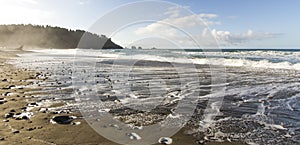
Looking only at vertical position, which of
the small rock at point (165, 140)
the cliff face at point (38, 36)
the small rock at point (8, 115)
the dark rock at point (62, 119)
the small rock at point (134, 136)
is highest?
the cliff face at point (38, 36)

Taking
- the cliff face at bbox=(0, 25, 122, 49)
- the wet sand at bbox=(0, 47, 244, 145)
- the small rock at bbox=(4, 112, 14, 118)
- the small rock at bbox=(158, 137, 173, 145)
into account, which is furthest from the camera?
the cliff face at bbox=(0, 25, 122, 49)

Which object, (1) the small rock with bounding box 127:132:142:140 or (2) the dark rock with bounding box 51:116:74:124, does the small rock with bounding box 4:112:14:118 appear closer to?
(2) the dark rock with bounding box 51:116:74:124

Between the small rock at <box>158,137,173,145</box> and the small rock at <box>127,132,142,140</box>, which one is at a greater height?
the small rock at <box>127,132,142,140</box>

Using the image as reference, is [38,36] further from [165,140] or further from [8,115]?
[165,140]

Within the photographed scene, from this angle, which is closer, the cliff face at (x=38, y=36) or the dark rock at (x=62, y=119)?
the dark rock at (x=62, y=119)

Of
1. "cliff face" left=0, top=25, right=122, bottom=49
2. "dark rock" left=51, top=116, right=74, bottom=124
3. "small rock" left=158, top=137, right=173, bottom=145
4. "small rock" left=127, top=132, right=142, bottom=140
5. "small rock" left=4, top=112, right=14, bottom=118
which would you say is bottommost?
"small rock" left=158, top=137, right=173, bottom=145

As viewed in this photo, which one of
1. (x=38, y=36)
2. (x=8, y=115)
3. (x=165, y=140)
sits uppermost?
(x=38, y=36)

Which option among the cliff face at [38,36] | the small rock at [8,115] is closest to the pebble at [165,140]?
the small rock at [8,115]

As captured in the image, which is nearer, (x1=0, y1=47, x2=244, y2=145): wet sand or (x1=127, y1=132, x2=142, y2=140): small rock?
(x1=0, y1=47, x2=244, y2=145): wet sand

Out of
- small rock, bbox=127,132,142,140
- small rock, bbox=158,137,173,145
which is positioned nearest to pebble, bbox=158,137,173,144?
small rock, bbox=158,137,173,145

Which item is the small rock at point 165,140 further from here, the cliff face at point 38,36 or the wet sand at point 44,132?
the cliff face at point 38,36

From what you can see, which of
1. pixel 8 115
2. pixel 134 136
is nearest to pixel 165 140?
pixel 134 136

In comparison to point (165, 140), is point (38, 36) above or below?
above

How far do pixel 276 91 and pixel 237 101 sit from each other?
319cm
